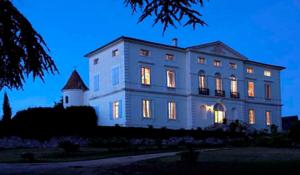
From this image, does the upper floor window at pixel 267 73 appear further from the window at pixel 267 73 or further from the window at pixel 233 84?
the window at pixel 233 84

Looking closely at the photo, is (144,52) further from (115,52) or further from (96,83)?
(96,83)

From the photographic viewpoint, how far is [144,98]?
4453 cm

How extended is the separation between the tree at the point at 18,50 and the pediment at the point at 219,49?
36.4 metres

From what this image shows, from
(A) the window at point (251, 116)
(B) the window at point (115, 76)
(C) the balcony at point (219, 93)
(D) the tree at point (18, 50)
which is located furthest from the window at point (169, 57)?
(D) the tree at point (18, 50)

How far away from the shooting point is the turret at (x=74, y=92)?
5206cm

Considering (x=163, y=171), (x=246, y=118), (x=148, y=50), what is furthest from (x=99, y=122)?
(x=163, y=171)

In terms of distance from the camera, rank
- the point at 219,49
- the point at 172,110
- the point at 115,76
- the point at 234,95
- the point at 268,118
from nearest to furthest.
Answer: the point at 115,76 < the point at 172,110 < the point at 219,49 < the point at 234,95 < the point at 268,118

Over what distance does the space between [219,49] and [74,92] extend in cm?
1497

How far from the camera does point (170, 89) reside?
4653cm

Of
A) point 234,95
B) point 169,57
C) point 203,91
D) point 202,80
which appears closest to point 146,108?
point 169,57

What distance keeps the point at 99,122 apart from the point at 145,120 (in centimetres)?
475

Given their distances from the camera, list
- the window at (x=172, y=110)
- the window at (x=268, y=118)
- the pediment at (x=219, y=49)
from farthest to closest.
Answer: the window at (x=268, y=118) < the pediment at (x=219, y=49) < the window at (x=172, y=110)

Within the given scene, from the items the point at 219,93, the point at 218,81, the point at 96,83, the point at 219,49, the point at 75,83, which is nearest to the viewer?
the point at 96,83

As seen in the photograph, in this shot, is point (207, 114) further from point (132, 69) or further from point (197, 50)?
point (132, 69)
